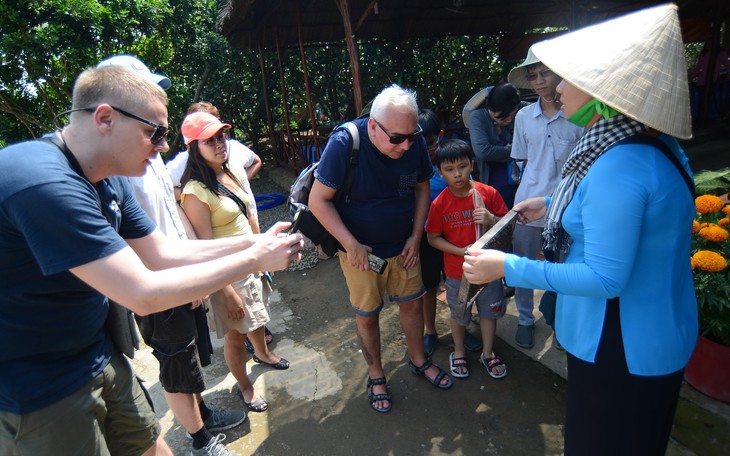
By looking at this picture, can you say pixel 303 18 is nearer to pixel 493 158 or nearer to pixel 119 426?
pixel 493 158

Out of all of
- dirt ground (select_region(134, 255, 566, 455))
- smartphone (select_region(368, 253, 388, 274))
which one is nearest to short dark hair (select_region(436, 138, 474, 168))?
smartphone (select_region(368, 253, 388, 274))

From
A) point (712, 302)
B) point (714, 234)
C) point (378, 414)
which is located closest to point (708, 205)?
point (714, 234)

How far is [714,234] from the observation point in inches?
88.4

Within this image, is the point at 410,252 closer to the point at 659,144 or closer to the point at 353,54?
the point at 659,144

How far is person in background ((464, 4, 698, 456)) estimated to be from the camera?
1.24 meters

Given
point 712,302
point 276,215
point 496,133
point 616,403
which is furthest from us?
point 276,215

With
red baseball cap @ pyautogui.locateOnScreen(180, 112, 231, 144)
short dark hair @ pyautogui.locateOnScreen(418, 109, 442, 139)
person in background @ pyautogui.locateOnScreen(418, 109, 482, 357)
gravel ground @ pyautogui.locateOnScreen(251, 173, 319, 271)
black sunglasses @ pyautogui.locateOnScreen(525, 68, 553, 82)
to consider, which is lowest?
gravel ground @ pyautogui.locateOnScreen(251, 173, 319, 271)

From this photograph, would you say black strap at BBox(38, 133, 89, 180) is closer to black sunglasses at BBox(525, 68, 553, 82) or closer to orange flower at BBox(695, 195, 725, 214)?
black sunglasses at BBox(525, 68, 553, 82)

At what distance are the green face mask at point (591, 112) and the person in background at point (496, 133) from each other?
6.39ft

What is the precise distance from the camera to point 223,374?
3.23 metres

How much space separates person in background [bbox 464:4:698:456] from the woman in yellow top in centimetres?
157

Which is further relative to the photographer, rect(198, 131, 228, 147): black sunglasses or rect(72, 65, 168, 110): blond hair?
rect(198, 131, 228, 147): black sunglasses

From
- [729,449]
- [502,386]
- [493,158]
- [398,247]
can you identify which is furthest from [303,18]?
[729,449]

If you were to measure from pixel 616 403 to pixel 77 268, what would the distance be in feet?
5.76
